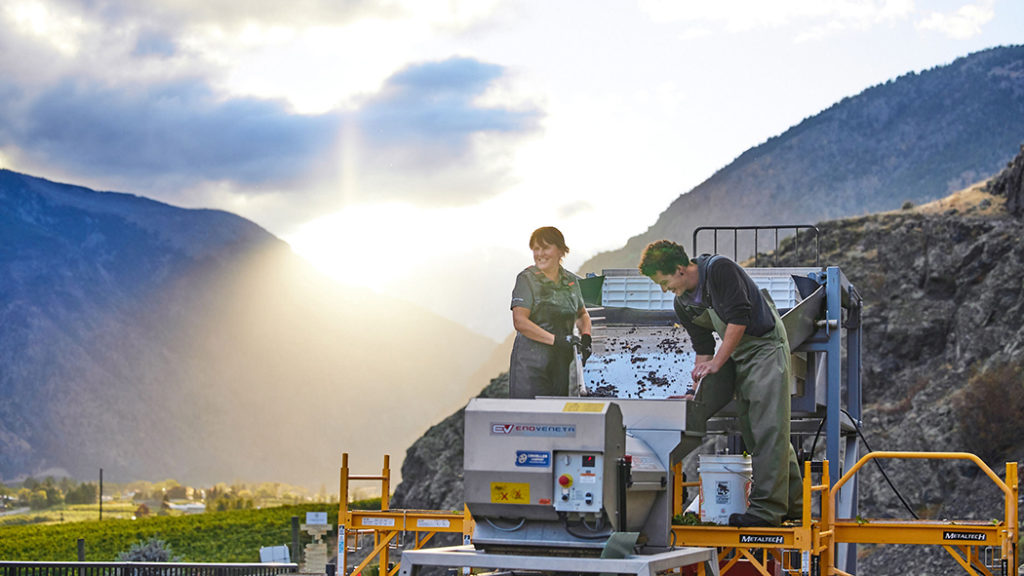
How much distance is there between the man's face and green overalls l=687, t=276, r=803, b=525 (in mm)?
375

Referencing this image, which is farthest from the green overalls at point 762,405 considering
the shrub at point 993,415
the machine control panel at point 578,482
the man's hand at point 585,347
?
the shrub at point 993,415

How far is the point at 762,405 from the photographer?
9.12 metres

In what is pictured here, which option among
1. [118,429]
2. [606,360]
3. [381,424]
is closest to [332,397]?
[381,424]

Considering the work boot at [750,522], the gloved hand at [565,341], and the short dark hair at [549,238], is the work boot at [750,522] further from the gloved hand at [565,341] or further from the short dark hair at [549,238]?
the short dark hair at [549,238]

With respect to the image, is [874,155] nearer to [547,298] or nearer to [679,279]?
[547,298]

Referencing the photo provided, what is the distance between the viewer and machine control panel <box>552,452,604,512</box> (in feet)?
24.1

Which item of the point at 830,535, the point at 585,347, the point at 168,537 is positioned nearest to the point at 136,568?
the point at 585,347

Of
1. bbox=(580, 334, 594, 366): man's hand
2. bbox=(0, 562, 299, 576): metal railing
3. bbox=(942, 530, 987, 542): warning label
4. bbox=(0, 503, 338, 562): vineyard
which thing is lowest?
bbox=(0, 503, 338, 562): vineyard

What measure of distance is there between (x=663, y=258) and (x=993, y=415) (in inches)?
1022

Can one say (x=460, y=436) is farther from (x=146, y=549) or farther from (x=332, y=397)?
(x=332, y=397)

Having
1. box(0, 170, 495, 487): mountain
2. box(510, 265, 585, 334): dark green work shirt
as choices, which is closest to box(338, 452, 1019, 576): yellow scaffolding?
box(510, 265, 585, 334): dark green work shirt

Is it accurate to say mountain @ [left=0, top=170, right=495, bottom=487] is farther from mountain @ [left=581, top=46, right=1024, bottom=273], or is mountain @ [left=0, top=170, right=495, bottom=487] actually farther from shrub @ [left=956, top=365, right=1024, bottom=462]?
shrub @ [left=956, top=365, right=1024, bottom=462]

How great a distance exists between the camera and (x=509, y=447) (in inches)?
295

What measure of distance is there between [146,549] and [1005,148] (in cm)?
10212
